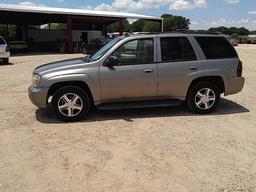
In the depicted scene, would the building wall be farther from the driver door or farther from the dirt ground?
the dirt ground

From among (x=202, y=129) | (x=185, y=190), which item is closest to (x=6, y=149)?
(x=185, y=190)

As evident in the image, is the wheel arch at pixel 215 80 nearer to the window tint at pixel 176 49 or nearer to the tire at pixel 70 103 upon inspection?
the window tint at pixel 176 49

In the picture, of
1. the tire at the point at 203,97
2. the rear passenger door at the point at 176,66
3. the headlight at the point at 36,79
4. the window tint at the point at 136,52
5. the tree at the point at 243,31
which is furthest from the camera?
the tree at the point at 243,31

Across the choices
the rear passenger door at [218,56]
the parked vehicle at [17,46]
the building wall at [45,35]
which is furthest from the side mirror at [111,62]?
the building wall at [45,35]

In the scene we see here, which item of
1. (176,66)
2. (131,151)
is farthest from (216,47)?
(131,151)

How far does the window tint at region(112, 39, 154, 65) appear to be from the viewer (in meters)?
7.71

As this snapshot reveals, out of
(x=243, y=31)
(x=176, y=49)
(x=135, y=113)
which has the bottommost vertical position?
(x=135, y=113)

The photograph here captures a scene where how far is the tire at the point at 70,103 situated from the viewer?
748 centimetres

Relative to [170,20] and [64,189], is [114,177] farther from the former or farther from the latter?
[170,20]

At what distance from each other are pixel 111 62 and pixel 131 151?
7.80 feet

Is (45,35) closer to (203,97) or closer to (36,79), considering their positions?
(36,79)

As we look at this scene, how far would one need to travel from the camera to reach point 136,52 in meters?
7.78

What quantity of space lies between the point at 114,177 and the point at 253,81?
987 centimetres

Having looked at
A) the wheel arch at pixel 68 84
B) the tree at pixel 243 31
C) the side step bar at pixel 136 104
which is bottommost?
the side step bar at pixel 136 104
